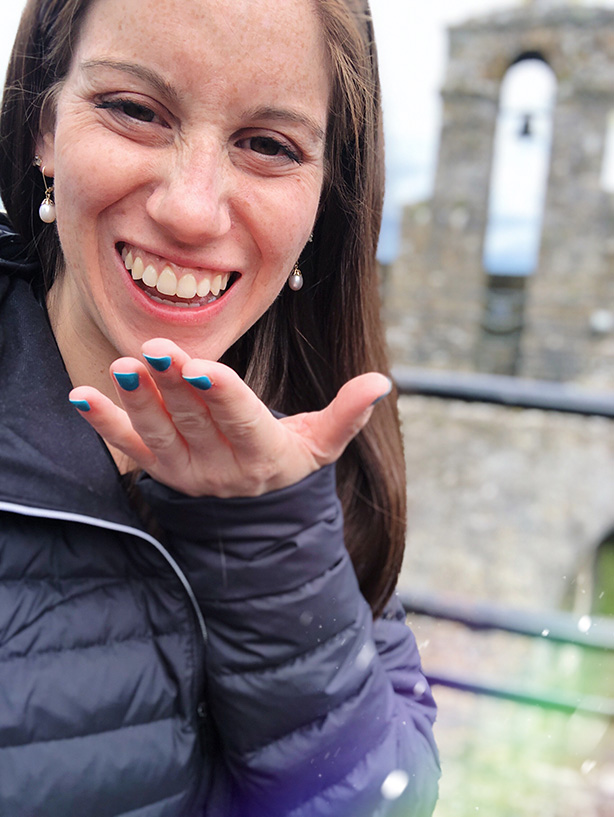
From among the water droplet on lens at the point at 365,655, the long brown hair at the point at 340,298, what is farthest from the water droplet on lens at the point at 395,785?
the long brown hair at the point at 340,298

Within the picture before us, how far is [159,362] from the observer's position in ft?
2.52

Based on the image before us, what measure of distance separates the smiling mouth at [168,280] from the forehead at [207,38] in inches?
8.8

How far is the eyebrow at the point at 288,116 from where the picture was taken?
96cm

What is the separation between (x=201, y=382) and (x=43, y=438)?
0.33 meters

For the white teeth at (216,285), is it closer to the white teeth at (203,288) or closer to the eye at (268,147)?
the white teeth at (203,288)

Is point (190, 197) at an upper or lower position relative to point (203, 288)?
upper

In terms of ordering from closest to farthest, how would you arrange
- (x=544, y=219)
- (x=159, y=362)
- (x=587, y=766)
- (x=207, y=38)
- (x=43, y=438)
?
(x=159, y=362) < (x=207, y=38) < (x=43, y=438) < (x=587, y=766) < (x=544, y=219)

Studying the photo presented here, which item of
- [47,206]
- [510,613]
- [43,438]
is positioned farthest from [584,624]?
[47,206]

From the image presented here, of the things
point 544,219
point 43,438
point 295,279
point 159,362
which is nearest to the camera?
point 159,362

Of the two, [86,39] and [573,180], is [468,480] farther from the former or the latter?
[86,39]

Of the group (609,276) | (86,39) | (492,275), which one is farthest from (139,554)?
(492,275)

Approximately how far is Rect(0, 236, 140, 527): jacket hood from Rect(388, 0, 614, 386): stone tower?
27.5 ft

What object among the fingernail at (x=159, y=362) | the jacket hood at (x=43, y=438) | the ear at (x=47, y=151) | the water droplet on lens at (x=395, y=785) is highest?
the ear at (x=47, y=151)

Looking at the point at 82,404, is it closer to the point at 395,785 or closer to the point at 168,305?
the point at 168,305
